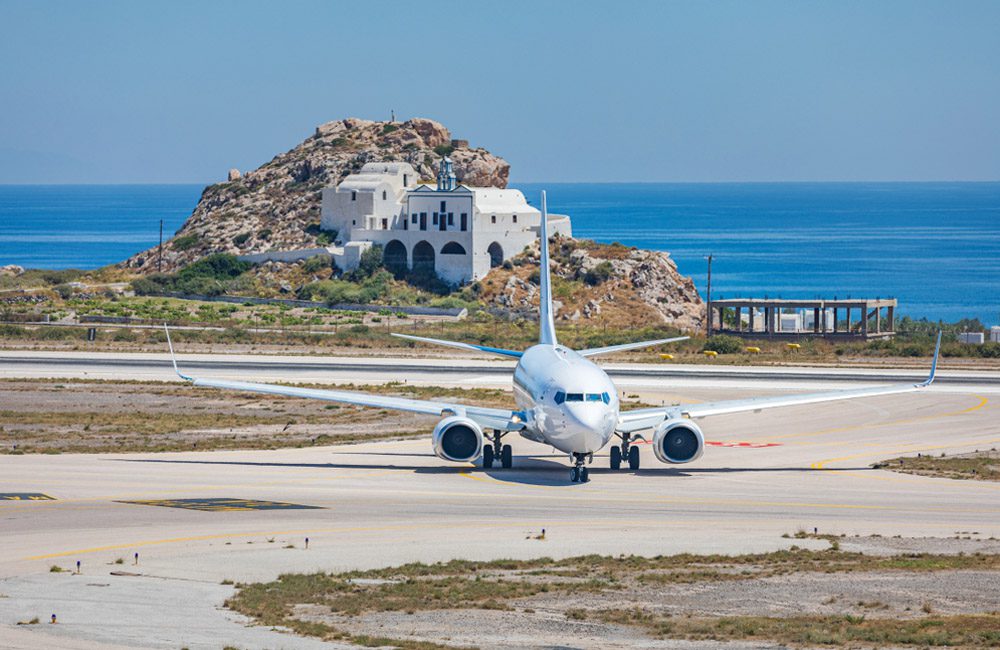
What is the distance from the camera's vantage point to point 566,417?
41.4 metres

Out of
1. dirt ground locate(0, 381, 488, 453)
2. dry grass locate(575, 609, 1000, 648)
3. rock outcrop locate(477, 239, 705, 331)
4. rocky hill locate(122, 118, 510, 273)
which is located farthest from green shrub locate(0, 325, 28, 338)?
dry grass locate(575, 609, 1000, 648)

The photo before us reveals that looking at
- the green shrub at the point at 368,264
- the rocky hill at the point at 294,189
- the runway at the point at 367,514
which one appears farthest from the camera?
the rocky hill at the point at 294,189

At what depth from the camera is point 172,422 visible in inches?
2391

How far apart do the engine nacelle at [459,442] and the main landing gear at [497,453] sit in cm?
244

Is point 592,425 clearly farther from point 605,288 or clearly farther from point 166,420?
point 605,288

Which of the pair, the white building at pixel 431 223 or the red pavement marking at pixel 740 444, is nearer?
the red pavement marking at pixel 740 444

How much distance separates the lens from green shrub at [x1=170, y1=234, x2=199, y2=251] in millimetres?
172750

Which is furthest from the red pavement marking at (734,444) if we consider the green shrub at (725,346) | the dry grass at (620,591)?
the green shrub at (725,346)

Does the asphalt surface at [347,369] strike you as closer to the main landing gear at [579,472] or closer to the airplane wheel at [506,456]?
the airplane wheel at [506,456]

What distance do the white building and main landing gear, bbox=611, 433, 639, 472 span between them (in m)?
94.1

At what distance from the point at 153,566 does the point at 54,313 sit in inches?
3457

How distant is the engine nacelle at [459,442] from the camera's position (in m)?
45.3

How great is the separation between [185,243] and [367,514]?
458ft

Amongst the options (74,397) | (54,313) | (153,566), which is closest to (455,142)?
(54,313)
